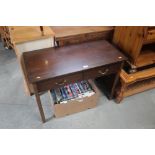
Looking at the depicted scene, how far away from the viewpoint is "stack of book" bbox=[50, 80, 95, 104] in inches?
62.3

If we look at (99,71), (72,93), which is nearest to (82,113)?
(72,93)

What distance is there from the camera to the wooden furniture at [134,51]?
1.41m

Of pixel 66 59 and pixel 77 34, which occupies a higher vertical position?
pixel 77 34

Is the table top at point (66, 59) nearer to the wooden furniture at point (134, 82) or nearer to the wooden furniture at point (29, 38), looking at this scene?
the wooden furniture at point (29, 38)

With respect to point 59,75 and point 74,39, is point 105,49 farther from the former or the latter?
point 59,75

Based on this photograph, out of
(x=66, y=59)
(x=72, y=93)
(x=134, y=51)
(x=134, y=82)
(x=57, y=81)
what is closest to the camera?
(x=57, y=81)

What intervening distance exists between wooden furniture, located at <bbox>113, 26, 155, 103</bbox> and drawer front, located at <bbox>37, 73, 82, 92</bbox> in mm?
578

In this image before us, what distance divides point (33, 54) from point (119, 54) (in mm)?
809

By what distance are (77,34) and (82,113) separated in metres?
0.88

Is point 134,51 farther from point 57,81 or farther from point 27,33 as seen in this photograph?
point 27,33

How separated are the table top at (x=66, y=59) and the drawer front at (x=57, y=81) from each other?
5cm

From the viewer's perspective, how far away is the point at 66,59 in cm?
138

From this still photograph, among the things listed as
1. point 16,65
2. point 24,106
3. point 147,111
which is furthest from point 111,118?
point 16,65

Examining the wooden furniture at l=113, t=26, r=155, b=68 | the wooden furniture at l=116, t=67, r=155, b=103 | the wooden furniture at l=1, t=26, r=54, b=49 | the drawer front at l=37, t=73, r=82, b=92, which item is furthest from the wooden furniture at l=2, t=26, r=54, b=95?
the wooden furniture at l=116, t=67, r=155, b=103
